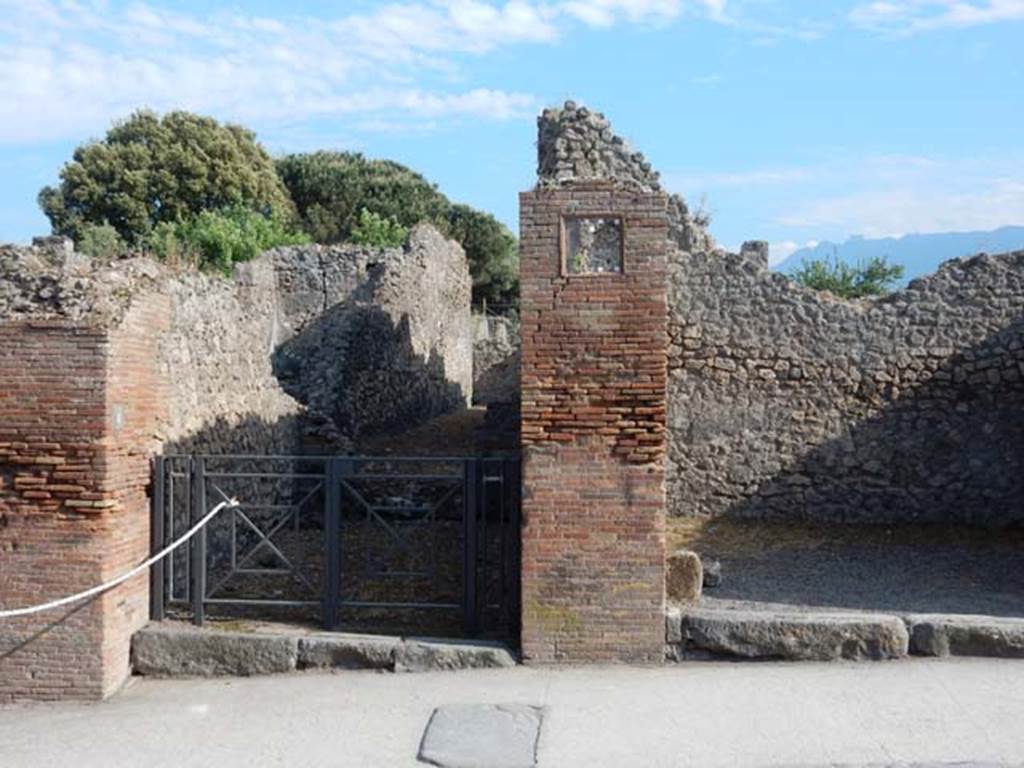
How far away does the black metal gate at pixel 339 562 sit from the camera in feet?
26.1

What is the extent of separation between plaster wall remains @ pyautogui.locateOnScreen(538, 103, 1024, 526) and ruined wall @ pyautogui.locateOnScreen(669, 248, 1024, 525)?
14mm

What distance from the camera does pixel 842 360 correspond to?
12.9 metres

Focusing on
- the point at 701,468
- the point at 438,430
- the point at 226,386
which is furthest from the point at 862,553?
the point at 438,430

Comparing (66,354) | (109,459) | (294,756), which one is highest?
(66,354)

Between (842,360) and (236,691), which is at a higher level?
(842,360)

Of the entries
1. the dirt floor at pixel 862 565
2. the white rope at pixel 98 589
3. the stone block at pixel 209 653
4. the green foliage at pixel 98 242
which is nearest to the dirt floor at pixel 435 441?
the dirt floor at pixel 862 565

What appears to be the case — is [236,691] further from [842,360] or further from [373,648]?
[842,360]

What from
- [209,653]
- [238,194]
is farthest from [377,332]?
[238,194]

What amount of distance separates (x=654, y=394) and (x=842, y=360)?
6.02m

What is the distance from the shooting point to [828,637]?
7.54 metres

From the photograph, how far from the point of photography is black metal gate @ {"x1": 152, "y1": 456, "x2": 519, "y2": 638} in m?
7.96

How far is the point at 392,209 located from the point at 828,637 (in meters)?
34.8

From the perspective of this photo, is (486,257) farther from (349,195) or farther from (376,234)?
(376,234)

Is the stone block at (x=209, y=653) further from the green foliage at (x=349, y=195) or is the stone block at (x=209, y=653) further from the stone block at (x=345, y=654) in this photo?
the green foliage at (x=349, y=195)
